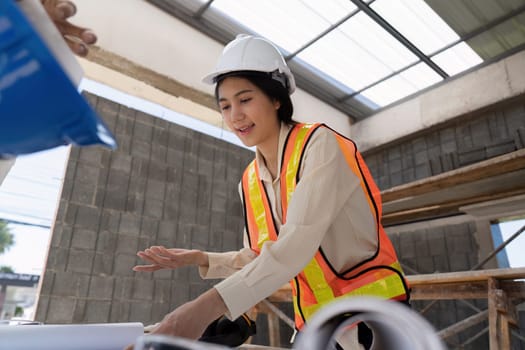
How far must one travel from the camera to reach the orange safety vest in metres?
1.09

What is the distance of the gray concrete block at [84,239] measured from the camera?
4465 mm

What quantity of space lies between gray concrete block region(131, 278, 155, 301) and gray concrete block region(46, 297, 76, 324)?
2.41 feet

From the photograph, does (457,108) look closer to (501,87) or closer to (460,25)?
(501,87)

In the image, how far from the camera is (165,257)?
1.18 meters

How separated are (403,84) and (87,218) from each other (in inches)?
227

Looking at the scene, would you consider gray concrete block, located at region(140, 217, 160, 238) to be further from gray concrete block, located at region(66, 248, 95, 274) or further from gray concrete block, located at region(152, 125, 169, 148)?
gray concrete block, located at region(152, 125, 169, 148)

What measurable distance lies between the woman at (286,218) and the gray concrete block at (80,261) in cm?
366

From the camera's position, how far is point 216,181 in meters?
6.05

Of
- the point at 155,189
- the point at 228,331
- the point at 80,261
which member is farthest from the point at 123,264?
the point at 228,331

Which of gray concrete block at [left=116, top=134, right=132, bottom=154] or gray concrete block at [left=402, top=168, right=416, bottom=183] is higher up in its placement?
gray concrete block at [left=402, top=168, right=416, bottom=183]

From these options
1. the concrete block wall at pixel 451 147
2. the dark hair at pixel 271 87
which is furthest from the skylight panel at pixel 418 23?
the dark hair at pixel 271 87

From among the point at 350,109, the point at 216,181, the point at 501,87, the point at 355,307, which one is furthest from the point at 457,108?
the point at 355,307

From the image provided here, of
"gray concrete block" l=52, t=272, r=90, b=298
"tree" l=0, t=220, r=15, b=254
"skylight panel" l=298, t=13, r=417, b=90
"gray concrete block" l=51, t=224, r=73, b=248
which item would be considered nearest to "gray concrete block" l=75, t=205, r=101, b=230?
"gray concrete block" l=51, t=224, r=73, b=248

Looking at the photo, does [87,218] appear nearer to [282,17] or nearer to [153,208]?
[153,208]
